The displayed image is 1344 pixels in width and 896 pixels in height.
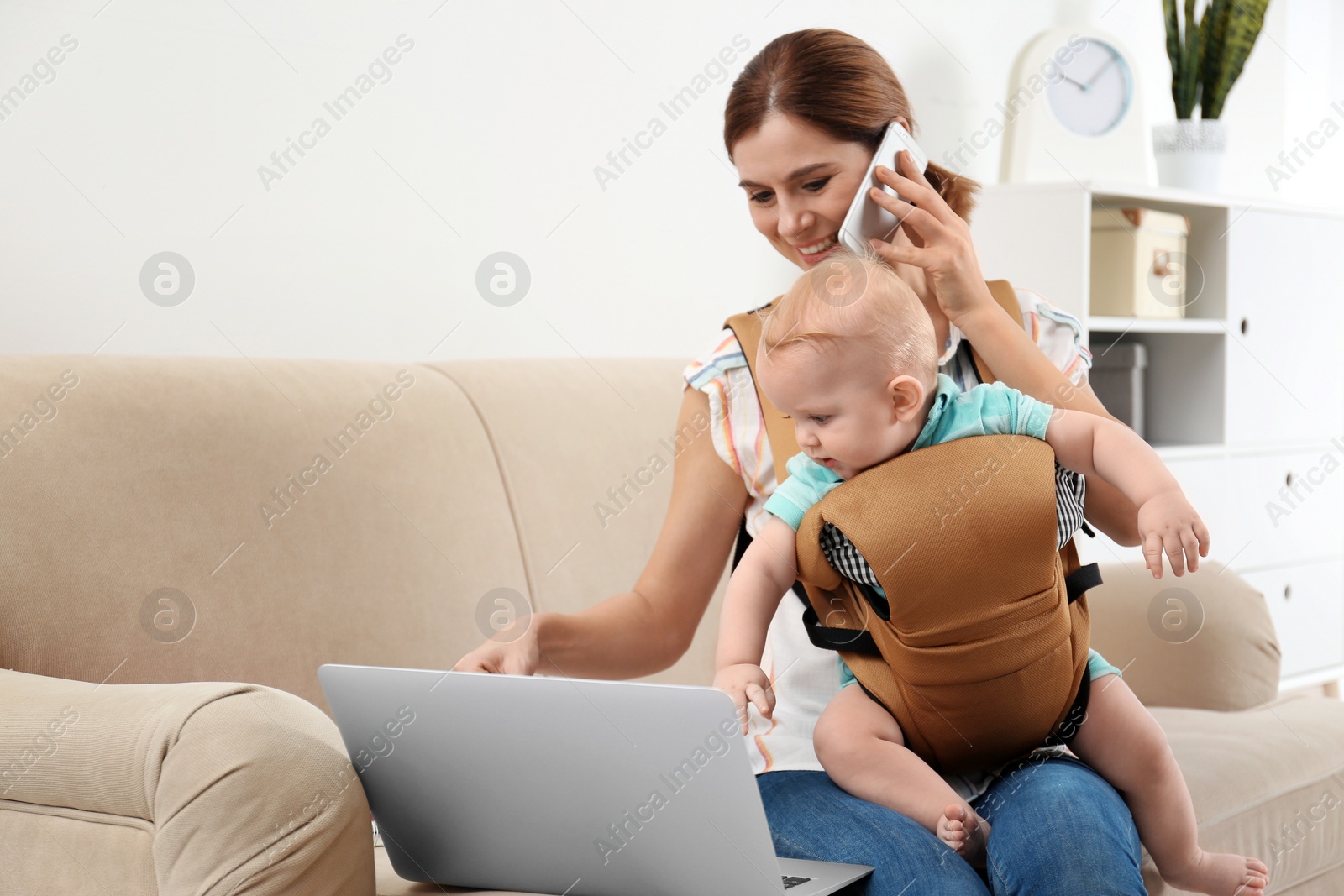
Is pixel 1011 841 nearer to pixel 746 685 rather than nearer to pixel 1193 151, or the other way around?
pixel 746 685

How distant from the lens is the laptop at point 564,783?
81cm

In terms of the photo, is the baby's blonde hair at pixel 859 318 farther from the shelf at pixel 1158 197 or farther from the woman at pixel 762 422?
the shelf at pixel 1158 197

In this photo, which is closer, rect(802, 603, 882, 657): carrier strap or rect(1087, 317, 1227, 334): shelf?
rect(802, 603, 882, 657): carrier strap

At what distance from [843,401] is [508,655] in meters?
0.41

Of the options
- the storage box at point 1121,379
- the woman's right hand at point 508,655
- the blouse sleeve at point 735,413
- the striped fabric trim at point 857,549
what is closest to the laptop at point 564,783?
the woman's right hand at point 508,655

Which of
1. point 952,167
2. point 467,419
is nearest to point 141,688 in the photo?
point 467,419

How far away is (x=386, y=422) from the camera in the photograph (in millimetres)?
1572

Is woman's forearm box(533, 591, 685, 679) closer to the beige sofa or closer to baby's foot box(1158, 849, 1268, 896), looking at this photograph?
the beige sofa

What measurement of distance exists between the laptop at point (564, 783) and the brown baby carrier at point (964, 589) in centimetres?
16

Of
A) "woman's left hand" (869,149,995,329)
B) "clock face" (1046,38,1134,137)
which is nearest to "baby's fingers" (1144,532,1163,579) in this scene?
"woman's left hand" (869,149,995,329)

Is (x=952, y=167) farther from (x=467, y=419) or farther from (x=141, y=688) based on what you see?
(x=141, y=688)

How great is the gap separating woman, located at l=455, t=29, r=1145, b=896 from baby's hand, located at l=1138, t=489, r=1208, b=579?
0.22 m

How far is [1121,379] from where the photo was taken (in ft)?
9.57

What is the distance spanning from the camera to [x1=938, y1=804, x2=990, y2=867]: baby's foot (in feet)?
3.15
